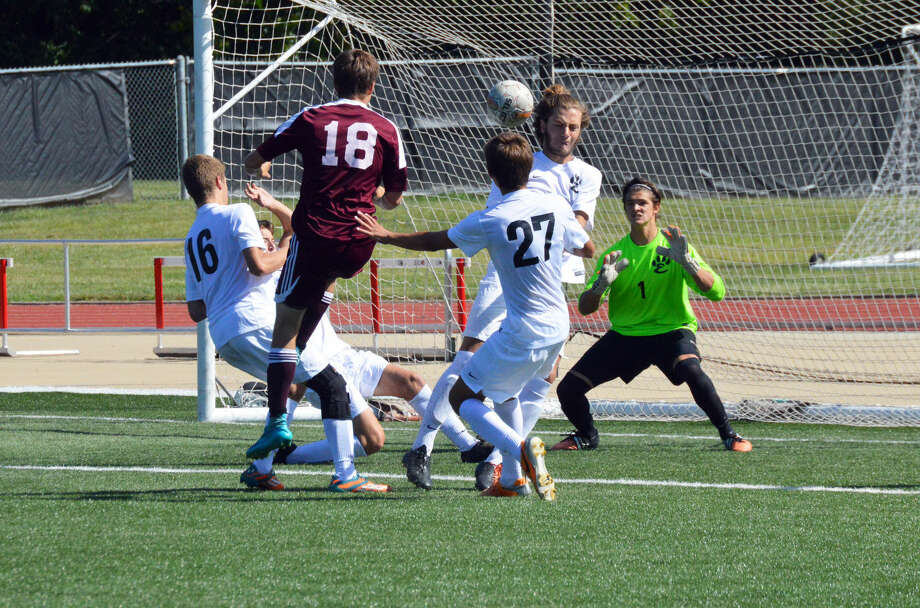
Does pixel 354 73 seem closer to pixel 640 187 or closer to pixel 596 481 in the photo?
pixel 596 481

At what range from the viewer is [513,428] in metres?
5.63

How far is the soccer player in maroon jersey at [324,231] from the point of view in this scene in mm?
5301

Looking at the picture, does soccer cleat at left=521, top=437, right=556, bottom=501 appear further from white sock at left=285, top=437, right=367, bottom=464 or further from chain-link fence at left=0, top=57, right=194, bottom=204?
chain-link fence at left=0, top=57, right=194, bottom=204

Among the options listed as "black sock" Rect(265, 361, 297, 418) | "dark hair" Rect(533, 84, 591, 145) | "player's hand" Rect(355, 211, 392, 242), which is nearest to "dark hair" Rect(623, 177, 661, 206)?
"dark hair" Rect(533, 84, 591, 145)

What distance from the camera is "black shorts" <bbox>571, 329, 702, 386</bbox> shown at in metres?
7.44

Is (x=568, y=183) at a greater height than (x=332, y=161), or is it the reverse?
(x=332, y=161)

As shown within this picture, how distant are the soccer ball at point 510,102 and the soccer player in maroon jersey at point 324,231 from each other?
83.1 inches

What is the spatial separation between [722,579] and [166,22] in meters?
28.8

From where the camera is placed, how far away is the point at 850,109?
1423 centimetres

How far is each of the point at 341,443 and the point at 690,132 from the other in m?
10.0

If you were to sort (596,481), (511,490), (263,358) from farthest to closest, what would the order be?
1. (596,481)
2. (263,358)
3. (511,490)

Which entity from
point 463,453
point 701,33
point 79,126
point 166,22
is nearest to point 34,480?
point 463,453

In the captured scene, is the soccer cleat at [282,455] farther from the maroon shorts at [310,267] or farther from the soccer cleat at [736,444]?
the soccer cleat at [736,444]

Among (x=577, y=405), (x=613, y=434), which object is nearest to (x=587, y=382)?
(x=577, y=405)
